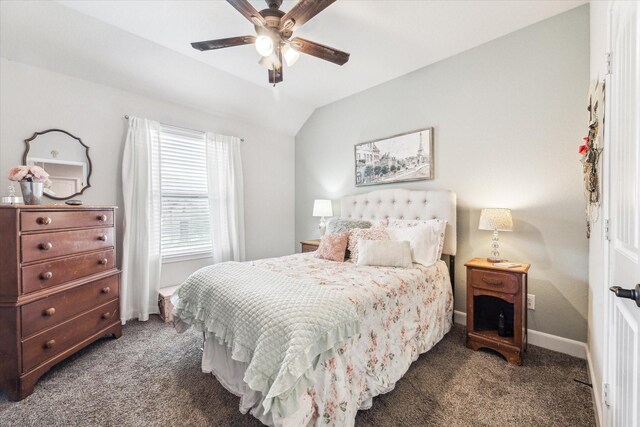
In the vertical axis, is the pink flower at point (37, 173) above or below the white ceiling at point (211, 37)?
below

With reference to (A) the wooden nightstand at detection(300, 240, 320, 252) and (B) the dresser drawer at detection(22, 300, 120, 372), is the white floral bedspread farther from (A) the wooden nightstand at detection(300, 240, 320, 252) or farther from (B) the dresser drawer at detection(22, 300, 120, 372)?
(B) the dresser drawer at detection(22, 300, 120, 372)

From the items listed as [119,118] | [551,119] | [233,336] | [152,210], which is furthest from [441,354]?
[119,118]

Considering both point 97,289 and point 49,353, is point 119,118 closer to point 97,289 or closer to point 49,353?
point 97,289

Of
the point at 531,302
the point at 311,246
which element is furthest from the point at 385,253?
the point at 311,246

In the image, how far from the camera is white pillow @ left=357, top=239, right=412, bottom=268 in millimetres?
2312

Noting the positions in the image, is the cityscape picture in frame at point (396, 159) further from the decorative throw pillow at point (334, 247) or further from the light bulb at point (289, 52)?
the light bulb at point (289, 52)

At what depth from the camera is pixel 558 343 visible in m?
2.22

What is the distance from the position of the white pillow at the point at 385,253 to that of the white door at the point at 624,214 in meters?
1.27

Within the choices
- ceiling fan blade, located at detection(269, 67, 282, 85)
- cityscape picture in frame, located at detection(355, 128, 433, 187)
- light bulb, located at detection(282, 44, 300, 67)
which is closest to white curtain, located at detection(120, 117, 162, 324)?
ceiling fan blade, located at detection(269, 67, 282, 85)

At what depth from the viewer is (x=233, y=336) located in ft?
4.92

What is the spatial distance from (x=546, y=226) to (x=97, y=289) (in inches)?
152

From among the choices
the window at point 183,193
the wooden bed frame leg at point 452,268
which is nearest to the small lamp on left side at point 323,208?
the window at point 183,193

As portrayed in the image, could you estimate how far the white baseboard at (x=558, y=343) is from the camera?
212cm

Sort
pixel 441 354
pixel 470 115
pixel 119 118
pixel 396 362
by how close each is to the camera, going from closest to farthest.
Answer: pixel 396 362
pixel 441 354
pixel 470 115
pixel 119 118
